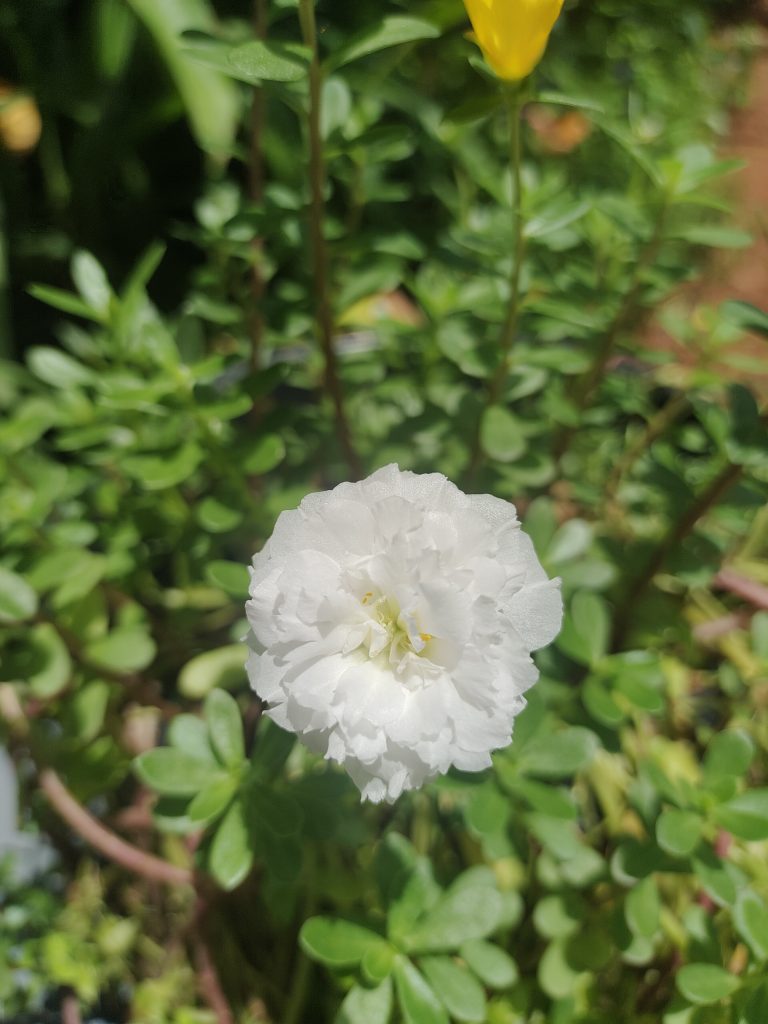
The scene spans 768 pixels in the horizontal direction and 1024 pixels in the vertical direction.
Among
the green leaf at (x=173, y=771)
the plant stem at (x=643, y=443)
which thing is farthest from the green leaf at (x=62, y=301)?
the plant stem at (x=643, y=443)

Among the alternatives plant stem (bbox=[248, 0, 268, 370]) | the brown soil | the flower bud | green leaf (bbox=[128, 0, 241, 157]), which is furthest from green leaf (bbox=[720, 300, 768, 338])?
the flower bud

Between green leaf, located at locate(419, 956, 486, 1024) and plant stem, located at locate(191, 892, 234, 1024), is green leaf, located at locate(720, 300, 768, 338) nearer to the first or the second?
green leaf, located at locate(419, 956, 486, 1024)

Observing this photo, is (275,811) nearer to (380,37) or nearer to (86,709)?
(86,709)

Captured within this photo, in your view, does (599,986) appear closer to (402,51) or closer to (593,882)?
(593,882)

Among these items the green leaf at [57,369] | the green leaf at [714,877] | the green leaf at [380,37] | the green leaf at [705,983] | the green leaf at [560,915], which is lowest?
the green leaf at [560,915]

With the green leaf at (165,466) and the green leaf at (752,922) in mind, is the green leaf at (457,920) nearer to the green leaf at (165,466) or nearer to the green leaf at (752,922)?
the green leaf at (752,922)

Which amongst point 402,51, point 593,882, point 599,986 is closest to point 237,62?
point 402,51

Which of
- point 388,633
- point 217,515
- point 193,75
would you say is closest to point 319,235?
point 217,515
